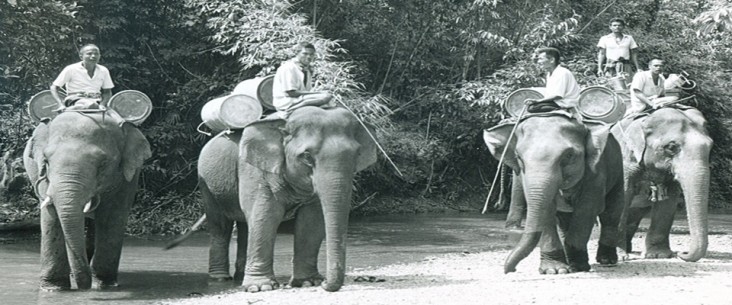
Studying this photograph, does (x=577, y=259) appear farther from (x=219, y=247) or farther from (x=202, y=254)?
(x=202, y=254)

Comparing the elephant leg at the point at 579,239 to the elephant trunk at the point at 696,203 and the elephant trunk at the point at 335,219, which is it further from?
the elephant trunk at the point at 335,219

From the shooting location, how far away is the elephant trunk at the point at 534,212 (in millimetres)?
9422

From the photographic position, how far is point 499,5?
22.5m

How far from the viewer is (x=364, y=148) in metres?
9.46

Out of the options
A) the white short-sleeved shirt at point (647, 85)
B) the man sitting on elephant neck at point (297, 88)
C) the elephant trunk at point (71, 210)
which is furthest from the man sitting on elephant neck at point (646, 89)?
the elephant trunk at point (71, 210)

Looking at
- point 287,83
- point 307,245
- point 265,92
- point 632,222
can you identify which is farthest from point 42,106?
point 632,222

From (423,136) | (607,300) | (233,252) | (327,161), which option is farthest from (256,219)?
(423,136)

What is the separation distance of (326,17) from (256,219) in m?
12.1

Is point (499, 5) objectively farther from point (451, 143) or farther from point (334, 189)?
point (334, 189)

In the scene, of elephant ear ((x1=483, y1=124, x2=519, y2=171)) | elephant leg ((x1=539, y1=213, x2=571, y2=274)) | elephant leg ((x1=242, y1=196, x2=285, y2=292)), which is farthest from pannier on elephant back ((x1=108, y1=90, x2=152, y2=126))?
elephant leg ((x1=539, y1=213, x2=571, y2=274))

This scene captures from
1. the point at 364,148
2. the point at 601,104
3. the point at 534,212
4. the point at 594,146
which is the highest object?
the point at 601,104

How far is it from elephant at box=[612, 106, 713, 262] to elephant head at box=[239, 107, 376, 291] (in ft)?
11.4

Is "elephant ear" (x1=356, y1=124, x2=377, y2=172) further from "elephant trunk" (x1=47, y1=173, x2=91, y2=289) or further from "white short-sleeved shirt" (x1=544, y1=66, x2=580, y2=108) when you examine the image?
"elephant trunk" (x1=47, y1=173, x2=91, y2=289)

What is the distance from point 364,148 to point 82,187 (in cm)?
263
